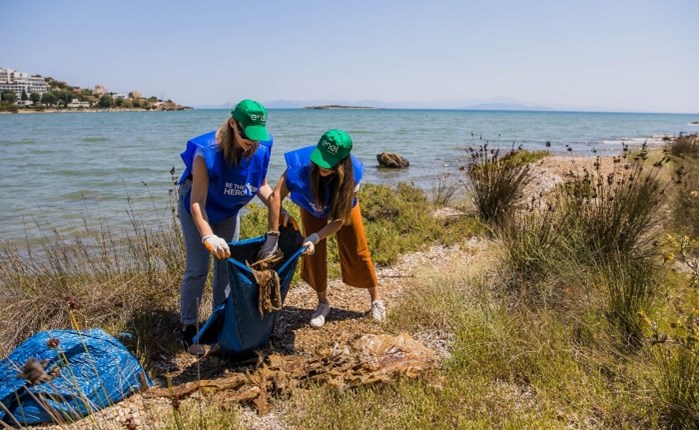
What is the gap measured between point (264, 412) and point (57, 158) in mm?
17940

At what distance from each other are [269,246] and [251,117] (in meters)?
0.91

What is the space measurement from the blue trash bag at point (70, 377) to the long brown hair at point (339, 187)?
1672mm

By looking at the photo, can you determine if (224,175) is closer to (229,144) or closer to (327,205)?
(229,144)

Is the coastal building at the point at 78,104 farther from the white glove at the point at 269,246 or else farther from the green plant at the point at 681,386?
the green plant at the point at 681,386

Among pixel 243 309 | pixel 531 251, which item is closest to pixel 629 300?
pixel 531 251

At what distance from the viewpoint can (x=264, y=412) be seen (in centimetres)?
281

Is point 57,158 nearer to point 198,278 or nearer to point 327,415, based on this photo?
point 198,278

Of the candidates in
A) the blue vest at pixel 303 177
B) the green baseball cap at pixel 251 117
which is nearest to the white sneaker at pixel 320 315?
the blue vest at pixel 303 177

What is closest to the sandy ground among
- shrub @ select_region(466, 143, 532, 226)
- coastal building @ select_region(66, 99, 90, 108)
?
shrub @ select_region(466, 143, 532, 226)

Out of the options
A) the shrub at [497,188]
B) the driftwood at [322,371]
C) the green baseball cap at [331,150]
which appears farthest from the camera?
the shrub at [497,188]

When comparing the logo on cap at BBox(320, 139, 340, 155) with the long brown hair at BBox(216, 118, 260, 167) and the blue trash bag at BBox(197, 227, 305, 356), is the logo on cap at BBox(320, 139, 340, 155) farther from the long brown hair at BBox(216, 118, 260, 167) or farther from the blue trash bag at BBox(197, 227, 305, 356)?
the blue trash bag at BBox(197, 227, 305, 356)

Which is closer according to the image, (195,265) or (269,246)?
(269,246)

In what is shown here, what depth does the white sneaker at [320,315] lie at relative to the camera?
416 centimetres

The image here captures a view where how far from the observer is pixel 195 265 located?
3.52 metres
